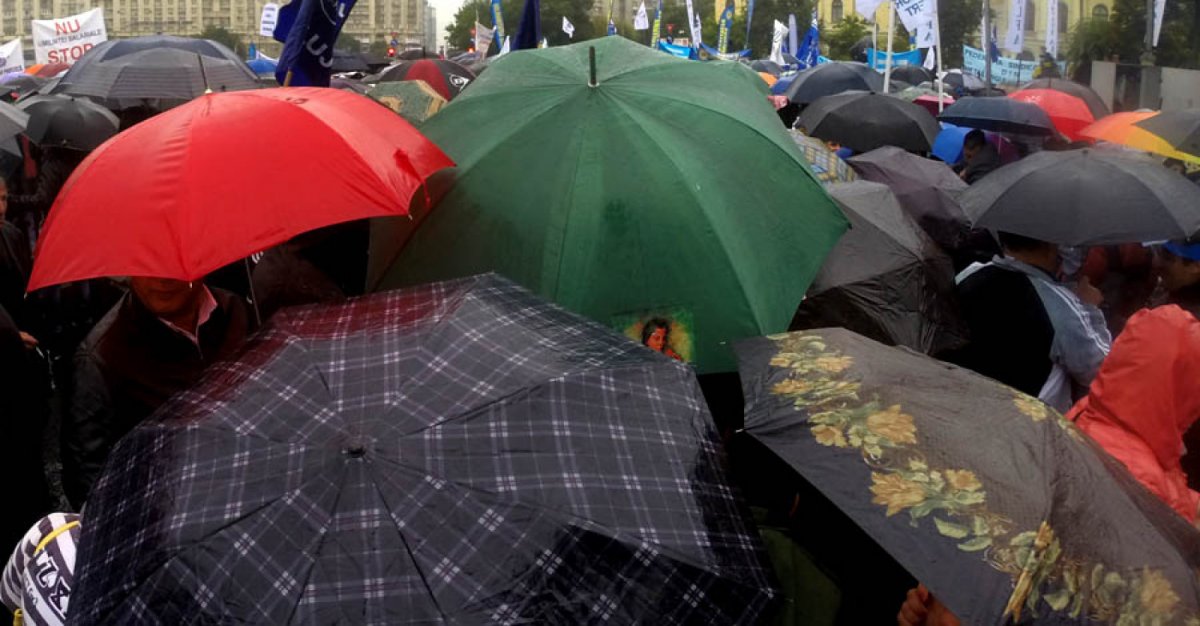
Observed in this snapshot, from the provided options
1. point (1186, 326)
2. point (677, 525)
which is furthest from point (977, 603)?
point (1186, 326)

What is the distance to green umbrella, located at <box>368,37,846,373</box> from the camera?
2834 millimetres

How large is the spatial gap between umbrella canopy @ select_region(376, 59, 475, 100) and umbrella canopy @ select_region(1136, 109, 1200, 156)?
536 cm

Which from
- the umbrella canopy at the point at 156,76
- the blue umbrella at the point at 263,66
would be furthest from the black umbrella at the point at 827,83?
the blue umbrella at the point at 263,66

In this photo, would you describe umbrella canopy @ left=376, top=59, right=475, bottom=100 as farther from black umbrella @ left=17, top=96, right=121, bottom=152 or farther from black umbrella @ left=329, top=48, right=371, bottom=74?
black umbrella @ left=329, top=48, right=371, bottom=74

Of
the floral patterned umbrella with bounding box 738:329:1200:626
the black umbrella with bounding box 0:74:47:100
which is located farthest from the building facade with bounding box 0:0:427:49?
the floral patterned umbrella with bounding box 738:329:1200:626

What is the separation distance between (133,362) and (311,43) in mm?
1698

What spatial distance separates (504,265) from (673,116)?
0.65m

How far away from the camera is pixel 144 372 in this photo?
2916 millimetres

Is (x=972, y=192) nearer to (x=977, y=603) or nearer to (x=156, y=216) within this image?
(x=977, y=603)

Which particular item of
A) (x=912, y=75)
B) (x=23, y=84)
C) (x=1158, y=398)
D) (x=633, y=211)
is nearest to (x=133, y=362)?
(x=633, y=211)

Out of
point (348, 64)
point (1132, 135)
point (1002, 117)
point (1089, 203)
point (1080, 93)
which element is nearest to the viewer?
point (1089, 203)

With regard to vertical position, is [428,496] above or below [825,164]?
Answer: below

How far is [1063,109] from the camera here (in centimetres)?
941

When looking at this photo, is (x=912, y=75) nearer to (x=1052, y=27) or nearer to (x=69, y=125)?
(x=1052, y=27)
